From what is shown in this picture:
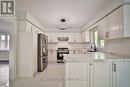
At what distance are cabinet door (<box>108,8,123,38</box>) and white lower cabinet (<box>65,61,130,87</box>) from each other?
34.2 inches

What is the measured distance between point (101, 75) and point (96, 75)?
11 cm

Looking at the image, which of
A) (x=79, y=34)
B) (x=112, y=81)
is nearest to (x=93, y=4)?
(x=112, y=81)

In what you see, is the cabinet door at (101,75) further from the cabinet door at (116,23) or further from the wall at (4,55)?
the wall at (4,55)

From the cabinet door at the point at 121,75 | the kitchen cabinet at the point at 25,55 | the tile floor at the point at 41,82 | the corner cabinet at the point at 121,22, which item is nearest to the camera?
the cabinet door at the point at 121,75

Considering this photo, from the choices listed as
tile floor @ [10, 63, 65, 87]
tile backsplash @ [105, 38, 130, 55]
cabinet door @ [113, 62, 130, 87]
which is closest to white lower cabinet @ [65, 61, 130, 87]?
cabinet door @ [113, 62, 130, 87]

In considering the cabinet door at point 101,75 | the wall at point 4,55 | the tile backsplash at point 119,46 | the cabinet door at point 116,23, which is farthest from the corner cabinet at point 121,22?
the wall at point 4,55

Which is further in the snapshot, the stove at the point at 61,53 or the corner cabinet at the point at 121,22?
the stove at the point at 61,53

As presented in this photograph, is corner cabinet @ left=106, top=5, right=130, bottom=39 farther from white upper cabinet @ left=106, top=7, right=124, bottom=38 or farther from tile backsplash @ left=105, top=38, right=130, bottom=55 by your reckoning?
tile backsplash @ left=105, top=38, right=130, bottom=55

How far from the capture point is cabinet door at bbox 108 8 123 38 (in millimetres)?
2994

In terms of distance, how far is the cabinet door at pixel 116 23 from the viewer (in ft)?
9.82

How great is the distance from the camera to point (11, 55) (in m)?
4.32

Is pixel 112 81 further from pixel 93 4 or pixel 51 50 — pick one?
pixel 51 50

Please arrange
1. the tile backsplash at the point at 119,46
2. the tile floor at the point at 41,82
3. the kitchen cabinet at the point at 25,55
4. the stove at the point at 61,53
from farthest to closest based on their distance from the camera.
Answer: the stove at the point at 61,53
the kitchen cabinet at the point at 25,55
the tile floor at the point at 41,82
the tile backsplash at the point at 119,46

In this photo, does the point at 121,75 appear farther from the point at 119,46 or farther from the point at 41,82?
the point at 41,82
